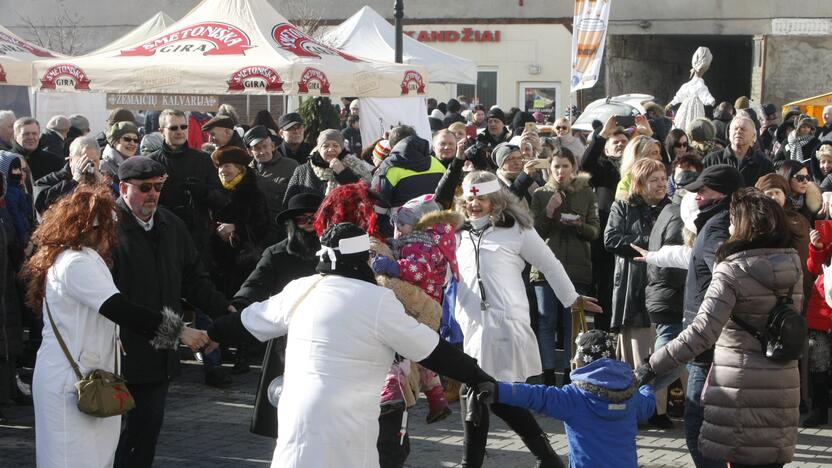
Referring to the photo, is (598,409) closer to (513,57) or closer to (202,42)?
(202,42)

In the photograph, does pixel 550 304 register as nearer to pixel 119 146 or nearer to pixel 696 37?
pixel 119 146

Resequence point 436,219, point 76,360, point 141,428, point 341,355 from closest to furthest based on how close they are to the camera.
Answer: point 341,355 → point 76,360 → point 141,428 → point 436,219

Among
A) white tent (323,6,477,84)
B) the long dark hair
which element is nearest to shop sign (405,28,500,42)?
white tent (323,6,477,84)

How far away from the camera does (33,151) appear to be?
37.4ft

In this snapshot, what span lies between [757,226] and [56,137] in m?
9.58

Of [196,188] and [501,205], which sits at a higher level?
[501,205]

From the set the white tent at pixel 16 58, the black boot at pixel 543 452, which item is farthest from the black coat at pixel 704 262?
the white tent at pixel 16 58

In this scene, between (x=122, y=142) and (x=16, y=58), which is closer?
(x=122, y=142)

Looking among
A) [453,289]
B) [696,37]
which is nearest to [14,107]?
[453,289]

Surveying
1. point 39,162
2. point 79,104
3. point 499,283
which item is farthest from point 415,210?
point 79,104

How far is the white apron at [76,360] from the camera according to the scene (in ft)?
17.7

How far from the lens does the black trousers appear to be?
19.6 ft

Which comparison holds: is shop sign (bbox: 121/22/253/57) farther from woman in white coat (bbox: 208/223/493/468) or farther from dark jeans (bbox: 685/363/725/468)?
woman in white coat (bbox: 208/223/493/468)

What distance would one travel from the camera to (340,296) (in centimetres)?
465
